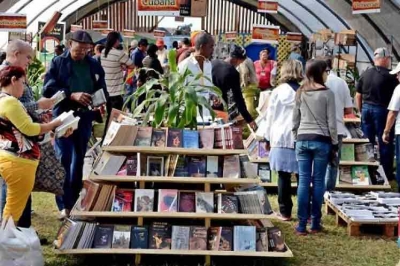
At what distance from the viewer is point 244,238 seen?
494 centimetres

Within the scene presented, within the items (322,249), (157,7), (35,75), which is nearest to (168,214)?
(322,249)

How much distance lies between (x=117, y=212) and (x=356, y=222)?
7.72 ft

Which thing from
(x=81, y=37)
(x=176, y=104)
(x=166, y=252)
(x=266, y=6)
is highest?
(x=266, y=6)

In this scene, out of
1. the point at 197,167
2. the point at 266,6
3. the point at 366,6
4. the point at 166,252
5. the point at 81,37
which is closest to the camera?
the point at 166,252

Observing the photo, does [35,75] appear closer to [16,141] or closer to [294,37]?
[16,141]

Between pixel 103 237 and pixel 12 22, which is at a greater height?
pixel 12 22

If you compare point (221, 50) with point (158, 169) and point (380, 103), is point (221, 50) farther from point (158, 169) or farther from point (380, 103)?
point (158, 169)

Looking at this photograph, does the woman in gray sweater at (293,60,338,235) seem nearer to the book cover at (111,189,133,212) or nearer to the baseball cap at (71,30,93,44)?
the book cover at (111,189,133,212)

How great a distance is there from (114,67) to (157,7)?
6.45 m

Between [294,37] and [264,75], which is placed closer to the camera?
[264,75]

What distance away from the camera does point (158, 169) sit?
5.02 metres

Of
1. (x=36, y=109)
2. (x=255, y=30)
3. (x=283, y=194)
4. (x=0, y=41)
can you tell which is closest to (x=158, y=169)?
(x=36, y=109)

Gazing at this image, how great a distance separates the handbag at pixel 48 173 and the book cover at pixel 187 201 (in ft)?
3.00

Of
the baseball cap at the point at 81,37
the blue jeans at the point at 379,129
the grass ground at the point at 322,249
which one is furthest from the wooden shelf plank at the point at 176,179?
the blue jeans at the point at 379,129
